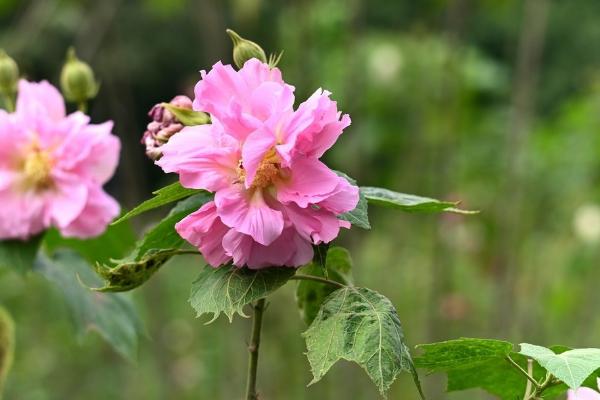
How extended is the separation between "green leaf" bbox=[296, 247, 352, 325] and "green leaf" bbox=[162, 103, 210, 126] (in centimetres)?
10

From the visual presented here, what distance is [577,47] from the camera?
4223mm

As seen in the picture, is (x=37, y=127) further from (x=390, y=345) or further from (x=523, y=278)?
(x=523, y=278)

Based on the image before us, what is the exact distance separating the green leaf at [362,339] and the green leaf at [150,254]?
9 cm

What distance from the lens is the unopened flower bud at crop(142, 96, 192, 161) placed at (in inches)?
20.0

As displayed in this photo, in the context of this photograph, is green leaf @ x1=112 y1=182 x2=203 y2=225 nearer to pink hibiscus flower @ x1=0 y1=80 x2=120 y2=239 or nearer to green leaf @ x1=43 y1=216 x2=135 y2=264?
pink hibiscus flower @ x1=0 y1=80 x2=120 y2=239

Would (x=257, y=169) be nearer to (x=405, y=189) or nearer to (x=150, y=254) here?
(x=150, y=254)

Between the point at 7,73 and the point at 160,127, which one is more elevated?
the point at 160,127

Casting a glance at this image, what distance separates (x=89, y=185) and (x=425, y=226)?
2.23 meters

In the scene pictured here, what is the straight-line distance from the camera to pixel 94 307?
81cm

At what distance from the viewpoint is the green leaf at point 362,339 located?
1.41 ft

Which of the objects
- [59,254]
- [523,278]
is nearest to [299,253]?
[59,254]

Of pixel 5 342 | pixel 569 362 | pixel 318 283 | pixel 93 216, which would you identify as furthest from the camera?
pixel 5 342

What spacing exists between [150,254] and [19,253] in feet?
0.88

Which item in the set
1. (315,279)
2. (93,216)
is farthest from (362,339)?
(93,216)
